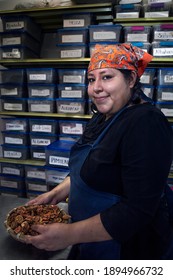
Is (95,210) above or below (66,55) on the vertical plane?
below

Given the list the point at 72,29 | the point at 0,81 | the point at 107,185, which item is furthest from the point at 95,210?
the point at 0,81

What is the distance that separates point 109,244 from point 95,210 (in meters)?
0.12

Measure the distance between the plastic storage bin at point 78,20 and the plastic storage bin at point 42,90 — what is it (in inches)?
20.4

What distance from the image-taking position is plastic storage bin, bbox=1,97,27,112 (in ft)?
7.27

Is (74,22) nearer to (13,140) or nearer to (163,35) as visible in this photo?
(163,35)

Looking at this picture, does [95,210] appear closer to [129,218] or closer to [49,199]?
[129,218]

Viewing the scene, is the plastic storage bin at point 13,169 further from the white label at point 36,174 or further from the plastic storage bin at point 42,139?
the plastic storage bin at point 42,139

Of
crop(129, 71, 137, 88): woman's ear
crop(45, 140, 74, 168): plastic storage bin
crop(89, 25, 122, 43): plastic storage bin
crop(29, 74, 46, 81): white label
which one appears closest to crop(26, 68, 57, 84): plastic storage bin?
crop(29, 74, 46, 81): white label

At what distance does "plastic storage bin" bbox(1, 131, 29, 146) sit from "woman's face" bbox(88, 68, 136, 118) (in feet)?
5.11

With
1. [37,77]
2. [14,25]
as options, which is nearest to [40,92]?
[37,77]

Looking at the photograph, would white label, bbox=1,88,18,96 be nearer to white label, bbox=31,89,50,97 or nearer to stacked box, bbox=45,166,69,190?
white label, bbox=31,89,50,97

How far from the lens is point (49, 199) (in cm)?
107

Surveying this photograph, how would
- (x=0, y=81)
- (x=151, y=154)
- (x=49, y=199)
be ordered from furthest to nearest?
(x=0, y=81) < (x=49, y=199) < (x=151, y=154)

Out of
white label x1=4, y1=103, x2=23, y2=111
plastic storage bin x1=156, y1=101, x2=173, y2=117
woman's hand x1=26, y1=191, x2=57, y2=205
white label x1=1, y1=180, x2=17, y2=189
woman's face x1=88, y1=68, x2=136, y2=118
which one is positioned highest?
woman's face x1=88, y1=68, x2=136, y2=118
